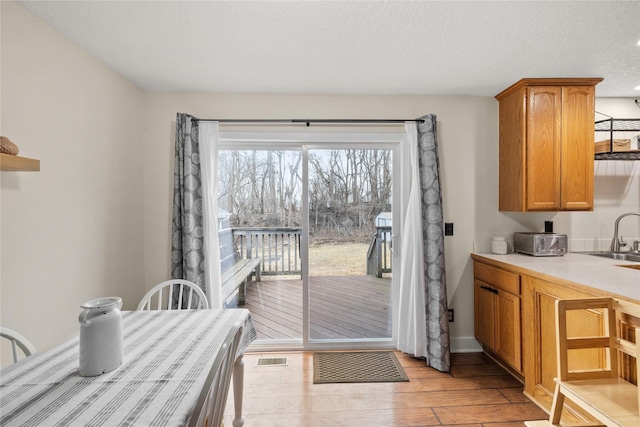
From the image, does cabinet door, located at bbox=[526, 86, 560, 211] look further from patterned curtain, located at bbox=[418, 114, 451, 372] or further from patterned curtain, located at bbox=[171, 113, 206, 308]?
patterned curtain, located at bbox=[171, 113, 206, 308]

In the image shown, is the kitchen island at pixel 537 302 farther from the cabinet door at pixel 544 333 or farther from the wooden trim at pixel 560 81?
the wooden trim at pixel 560 81

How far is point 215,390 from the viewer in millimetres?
1004

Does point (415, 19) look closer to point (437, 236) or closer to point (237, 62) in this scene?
point (237, 62)

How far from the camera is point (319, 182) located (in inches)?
122

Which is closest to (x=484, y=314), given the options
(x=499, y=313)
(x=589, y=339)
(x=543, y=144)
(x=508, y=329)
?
(x=499, y=313)

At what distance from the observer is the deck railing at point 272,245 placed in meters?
3.10

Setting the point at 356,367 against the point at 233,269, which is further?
the point at 233,269

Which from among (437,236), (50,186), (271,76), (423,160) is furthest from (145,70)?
(437,236)

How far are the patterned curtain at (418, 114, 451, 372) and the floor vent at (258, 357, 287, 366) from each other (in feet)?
4.23

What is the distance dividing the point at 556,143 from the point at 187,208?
317 centimetres

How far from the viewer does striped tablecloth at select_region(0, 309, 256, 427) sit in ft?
3.00

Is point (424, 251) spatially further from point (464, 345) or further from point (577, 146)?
point (577, 146)

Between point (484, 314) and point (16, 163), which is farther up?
point (16, 163)

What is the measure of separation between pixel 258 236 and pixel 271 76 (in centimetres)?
146
